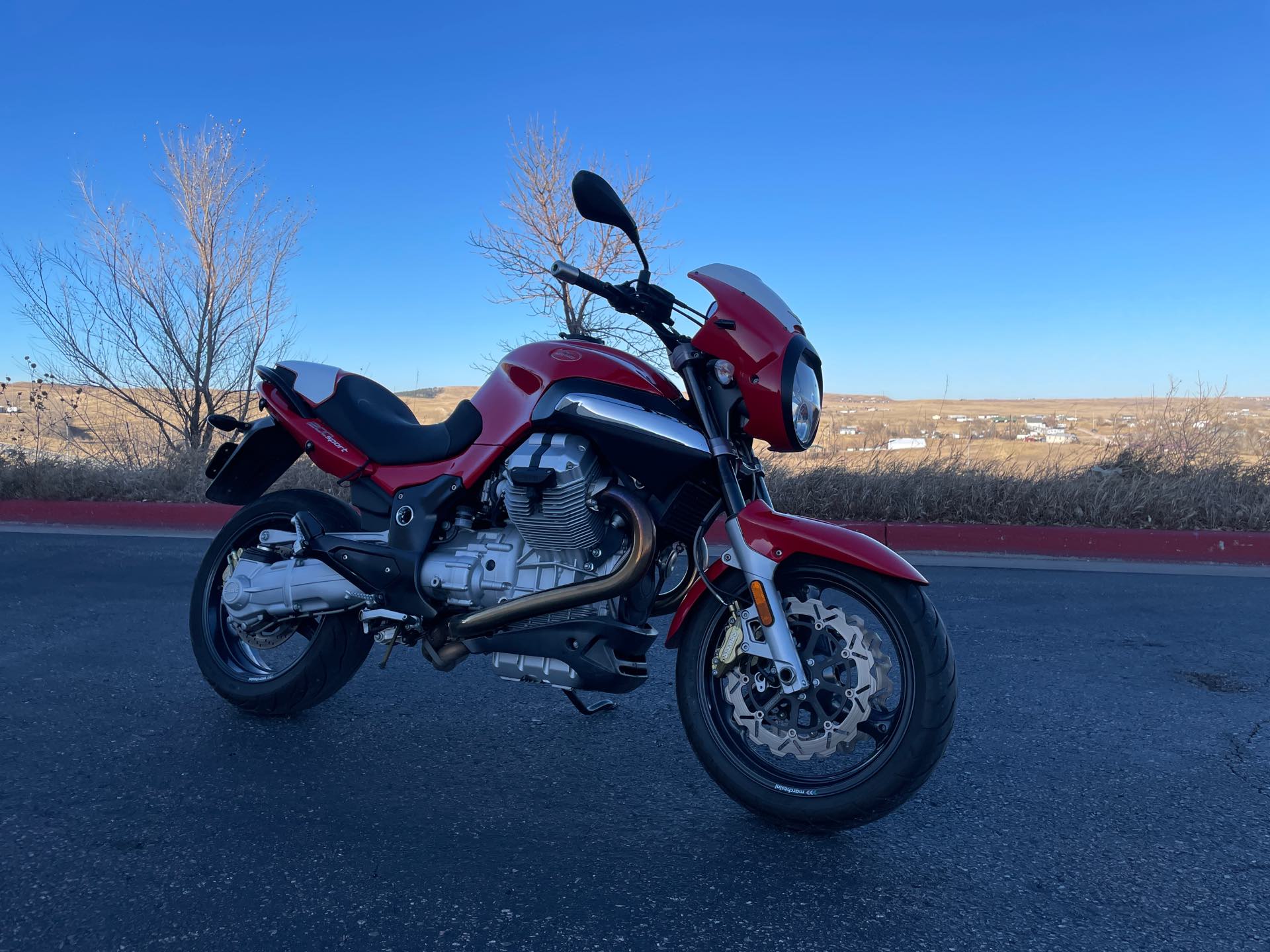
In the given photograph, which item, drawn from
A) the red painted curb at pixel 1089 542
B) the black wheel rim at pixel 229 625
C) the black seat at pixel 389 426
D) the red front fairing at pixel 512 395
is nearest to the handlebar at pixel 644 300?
the red front fairing at pixel 512 395

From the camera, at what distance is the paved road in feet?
7.12

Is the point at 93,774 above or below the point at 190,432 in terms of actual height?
below

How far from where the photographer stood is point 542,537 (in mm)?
2885

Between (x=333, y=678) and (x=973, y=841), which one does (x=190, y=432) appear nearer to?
(x=333, y=678)

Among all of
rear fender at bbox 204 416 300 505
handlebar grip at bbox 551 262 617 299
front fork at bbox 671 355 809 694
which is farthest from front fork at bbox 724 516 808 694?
rear fender at bbox 204 416 300 505

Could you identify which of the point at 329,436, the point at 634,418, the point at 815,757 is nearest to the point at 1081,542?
the point at 815,757

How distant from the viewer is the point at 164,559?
694 cm

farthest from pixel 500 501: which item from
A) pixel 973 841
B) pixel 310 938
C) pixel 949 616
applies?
pixel 949 616

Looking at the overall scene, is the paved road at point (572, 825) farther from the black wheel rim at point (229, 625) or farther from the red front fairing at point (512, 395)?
the red front fairing at point (512, 395)

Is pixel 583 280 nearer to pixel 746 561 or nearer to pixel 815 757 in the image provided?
pixel 746 561

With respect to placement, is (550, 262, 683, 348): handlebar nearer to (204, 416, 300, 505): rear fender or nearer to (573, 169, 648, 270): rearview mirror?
(573, 169, 648, 270): rearview mirror

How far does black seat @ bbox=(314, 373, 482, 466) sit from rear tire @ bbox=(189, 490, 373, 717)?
36 centimetres

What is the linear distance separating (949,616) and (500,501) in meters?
3.13

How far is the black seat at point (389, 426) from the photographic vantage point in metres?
3.16
